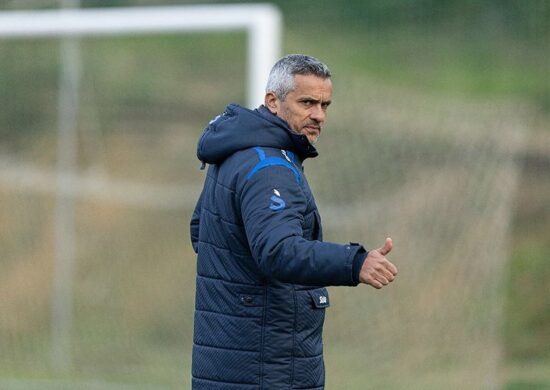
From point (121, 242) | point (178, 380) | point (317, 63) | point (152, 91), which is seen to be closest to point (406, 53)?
point (152, 91)

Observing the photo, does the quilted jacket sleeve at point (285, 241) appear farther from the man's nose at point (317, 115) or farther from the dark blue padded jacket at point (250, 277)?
the man's nose at point (317, 115)

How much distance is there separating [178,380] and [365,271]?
609cm

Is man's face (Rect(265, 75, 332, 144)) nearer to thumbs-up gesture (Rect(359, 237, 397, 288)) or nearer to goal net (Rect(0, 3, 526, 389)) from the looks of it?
thumbs-up gesture (Rect(359, 237, 397, 288))

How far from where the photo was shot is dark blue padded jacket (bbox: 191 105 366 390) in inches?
160

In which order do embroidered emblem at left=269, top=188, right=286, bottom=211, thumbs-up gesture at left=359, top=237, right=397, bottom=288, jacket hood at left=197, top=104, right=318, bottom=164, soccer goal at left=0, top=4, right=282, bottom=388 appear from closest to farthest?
thumbs-up gesture at left=359, top=237, right=397, bottom=288 → embroidered emblem at left=269, top=188, right=286, bottom=211 → jacket hood at left=197, top=104, right=318, bottom=164 → soccer goal at left=0, top=4, right=282, bottom=388

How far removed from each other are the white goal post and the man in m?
4.27

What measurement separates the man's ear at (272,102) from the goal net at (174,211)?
14.0ft

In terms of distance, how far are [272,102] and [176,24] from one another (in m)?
5.31

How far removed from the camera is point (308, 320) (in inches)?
166

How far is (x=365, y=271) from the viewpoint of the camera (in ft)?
12.6

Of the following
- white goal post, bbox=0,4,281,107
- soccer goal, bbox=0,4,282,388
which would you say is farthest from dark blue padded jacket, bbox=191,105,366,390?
soccer goal, bbox=0,4,282,388

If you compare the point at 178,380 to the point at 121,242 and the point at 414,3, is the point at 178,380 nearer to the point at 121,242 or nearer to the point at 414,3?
the point at 121,242

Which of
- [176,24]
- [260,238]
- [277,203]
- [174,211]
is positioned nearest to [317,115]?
[277,203]

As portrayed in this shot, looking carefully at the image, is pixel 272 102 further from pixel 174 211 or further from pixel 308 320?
pixel 174 211
